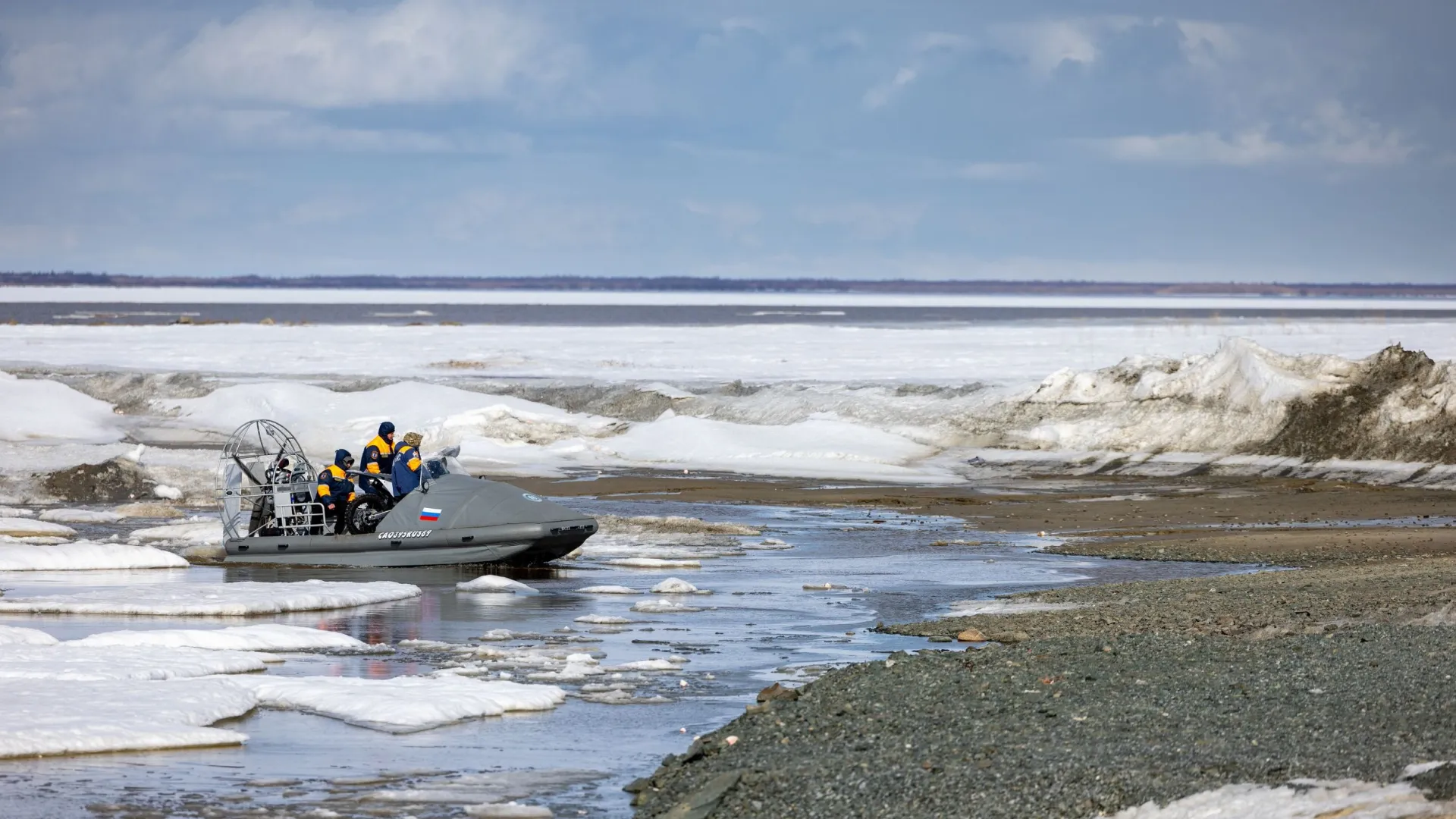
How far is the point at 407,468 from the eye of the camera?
20.1 metres

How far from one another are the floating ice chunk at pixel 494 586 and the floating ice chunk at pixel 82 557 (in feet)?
13.9

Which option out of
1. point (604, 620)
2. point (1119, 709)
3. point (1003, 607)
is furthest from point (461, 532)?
point (1119, 709)

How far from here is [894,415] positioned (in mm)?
38906

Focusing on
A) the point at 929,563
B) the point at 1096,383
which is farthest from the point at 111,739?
the point at 1096,383

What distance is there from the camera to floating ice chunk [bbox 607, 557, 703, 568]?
20.5 metres

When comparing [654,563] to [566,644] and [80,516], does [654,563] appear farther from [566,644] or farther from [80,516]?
[80,516]

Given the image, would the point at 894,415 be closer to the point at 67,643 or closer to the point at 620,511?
the point at 620,511

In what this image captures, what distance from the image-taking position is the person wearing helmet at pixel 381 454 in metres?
20.7

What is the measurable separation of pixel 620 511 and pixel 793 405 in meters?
14.9

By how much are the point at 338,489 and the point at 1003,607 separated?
8365mm

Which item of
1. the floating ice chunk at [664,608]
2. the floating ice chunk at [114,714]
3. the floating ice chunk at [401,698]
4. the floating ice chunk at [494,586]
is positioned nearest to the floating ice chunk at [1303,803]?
the floating ice chunk at [401,698]

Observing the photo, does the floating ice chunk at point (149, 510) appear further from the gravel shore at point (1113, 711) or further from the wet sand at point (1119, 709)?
the gravel shore at point (1113, 711)

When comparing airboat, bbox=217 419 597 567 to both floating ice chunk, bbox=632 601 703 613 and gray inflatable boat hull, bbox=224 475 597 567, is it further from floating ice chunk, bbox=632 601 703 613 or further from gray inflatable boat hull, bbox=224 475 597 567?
floating ice chunk, bbox=632 601 703 613

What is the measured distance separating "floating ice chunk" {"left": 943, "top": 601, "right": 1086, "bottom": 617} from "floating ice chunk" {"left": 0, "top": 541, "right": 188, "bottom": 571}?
966cm
